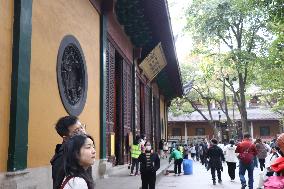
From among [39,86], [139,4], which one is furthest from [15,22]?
[139,4]

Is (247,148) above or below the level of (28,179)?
above

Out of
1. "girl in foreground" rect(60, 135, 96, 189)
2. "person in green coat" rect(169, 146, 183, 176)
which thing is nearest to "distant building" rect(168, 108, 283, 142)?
"person in green coat" rect(169, 146, 183, 176)

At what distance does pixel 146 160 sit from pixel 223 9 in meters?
19.0

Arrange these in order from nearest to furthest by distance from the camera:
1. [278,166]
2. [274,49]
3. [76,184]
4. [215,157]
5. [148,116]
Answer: [76,184]
[278,166]
[215,157]
[274,49]
[148,116]

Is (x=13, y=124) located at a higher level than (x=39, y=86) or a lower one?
lower

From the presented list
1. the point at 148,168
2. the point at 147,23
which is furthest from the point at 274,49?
the point at 148,168

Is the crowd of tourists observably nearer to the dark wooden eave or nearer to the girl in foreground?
the girl in foreground

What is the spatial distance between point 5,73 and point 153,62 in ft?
37.4

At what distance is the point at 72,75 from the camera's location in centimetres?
831

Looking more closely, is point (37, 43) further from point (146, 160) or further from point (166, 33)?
point (166, 33)

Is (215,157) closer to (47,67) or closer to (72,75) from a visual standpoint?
(72,75)

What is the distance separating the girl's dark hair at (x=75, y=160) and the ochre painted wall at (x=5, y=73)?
2.83m

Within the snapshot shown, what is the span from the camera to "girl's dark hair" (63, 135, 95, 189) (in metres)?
2.65

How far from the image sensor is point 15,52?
5.62m
